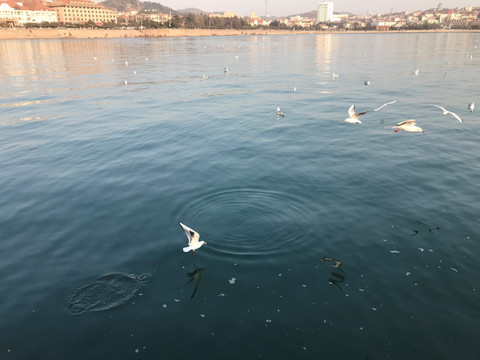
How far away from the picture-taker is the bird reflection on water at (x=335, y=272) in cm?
941

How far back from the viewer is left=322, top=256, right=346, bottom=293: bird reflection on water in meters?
9.41

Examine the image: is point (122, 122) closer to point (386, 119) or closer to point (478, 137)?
point (386, 119)

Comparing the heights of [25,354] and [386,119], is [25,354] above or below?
below

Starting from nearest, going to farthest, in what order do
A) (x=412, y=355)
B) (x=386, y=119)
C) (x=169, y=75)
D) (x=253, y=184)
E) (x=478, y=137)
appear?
(x=412, y=355)
(x=253, y=184)
(x=478, y=137)
(x=386, y=119)
(x=169, y=75)

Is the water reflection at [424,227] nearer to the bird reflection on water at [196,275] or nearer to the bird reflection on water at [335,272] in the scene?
the bird reflection on water at [335,272]

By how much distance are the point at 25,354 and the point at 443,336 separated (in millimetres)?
9401

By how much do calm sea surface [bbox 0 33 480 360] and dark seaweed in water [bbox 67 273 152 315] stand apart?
37mm

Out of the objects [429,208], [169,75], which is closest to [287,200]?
[429,208]

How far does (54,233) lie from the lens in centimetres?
1195

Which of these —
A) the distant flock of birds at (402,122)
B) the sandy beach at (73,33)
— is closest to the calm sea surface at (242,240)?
the distant flock of birds at (402,122)

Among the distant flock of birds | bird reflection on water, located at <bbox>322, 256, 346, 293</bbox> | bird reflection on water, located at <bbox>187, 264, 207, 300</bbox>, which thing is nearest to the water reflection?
bird reflection on water, located at <bbox>322, 256, 346, 293</bbox>

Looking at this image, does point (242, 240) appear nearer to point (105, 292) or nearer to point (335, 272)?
point (335, 272)

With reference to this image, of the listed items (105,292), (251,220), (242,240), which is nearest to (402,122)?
(251,220)

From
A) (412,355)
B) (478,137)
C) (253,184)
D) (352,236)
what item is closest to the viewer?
(412,355)
